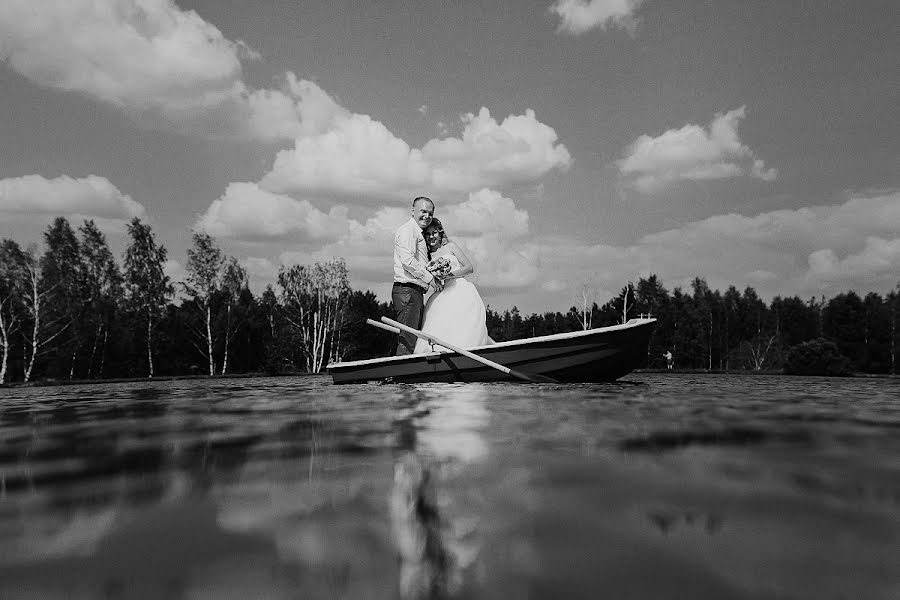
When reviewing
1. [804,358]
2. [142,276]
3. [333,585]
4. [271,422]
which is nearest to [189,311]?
[142,276]

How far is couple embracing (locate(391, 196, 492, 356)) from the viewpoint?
8891 mm

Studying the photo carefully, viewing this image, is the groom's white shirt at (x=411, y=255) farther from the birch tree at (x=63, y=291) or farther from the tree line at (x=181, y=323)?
the birch tree at (x=63, y=291)

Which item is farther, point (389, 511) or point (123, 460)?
point (123, 460)

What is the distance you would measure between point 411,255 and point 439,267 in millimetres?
565

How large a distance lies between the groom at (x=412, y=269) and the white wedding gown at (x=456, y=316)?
9.9 inches

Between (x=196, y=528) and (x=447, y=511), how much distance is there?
59 cm

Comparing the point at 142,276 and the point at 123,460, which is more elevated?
the point at 142,276

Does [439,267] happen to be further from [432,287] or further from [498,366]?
[498,366]

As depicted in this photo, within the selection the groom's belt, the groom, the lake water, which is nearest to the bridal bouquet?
the groom

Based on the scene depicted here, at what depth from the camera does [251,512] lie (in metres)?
1.39

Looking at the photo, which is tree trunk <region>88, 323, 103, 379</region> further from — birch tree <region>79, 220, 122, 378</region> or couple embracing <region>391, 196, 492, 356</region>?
couple embracing <region>391, 196, 492, 356</region>

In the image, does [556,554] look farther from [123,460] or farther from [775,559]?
[123,460]

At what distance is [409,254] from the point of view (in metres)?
9.12

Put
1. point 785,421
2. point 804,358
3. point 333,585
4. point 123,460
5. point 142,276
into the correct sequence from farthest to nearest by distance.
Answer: point 142,276, point 804,358, point 785,421, point 123,460, point 333,585
